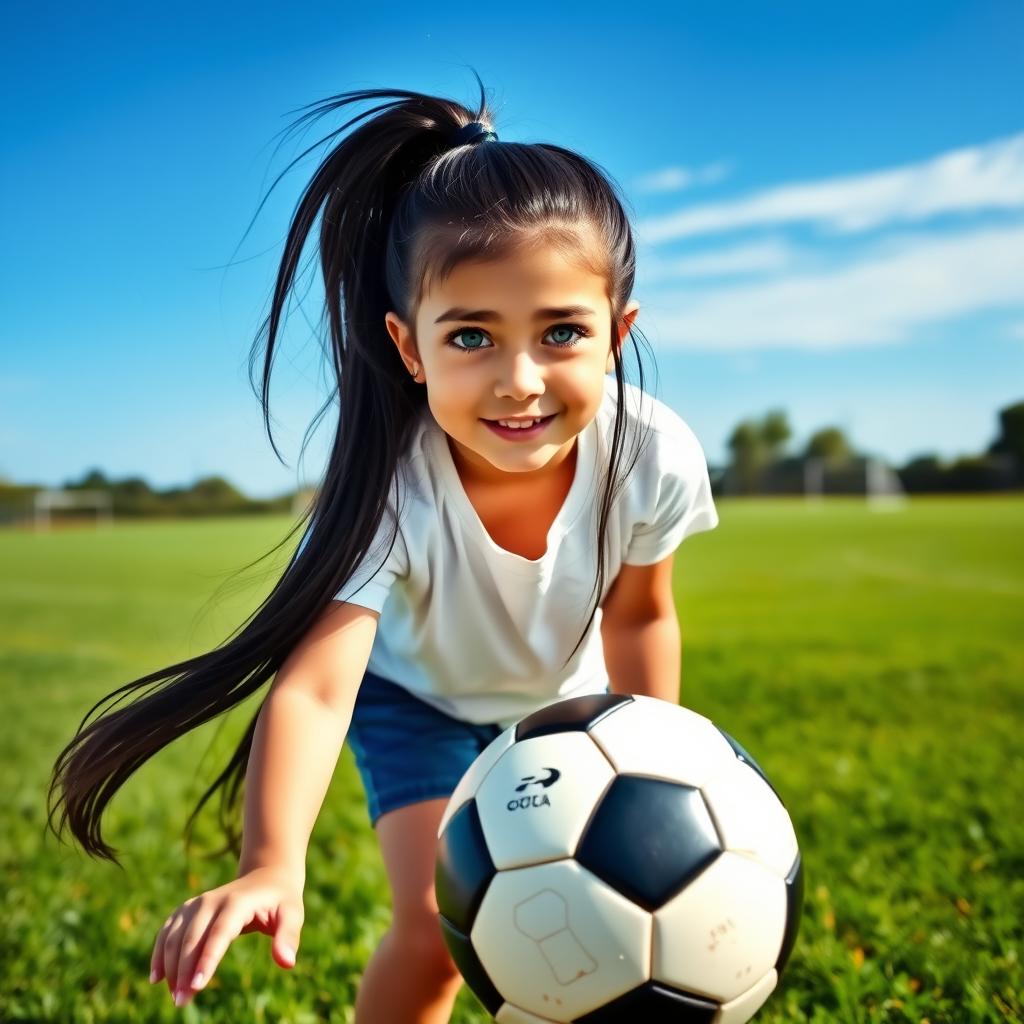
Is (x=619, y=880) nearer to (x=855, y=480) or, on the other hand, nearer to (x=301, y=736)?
(x=301, y=736)

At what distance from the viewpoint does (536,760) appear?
1.86m

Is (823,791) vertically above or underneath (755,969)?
underneath

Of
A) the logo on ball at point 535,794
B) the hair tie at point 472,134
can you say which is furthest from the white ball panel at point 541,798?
the hair tie at point 472,134

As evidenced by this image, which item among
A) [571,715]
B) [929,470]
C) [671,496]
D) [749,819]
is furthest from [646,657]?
[929,470]

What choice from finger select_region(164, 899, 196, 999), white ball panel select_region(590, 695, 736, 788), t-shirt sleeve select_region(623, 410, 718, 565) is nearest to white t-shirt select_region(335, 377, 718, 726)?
t-shirt sleeve select_region(623, 410, 718, 565)

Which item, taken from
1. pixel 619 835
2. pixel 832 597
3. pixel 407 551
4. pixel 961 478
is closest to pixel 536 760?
pixel 619 835

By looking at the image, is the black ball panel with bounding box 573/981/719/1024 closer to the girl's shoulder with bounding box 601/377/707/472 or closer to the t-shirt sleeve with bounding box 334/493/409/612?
the t-shirt sleeve with bounding box 334/493/409/612

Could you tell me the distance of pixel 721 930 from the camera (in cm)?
172

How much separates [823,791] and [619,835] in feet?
8.37

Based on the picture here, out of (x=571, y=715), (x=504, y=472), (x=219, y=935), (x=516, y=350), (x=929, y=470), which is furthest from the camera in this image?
(x=929, y=470)

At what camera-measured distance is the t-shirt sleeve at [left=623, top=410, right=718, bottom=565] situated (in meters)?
2.52

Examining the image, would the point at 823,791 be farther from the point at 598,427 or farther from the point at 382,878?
the point at 598,427

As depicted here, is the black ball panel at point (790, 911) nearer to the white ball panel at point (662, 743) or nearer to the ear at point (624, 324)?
the white ball panel at point (662, 743)

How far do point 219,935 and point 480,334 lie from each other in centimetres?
112
